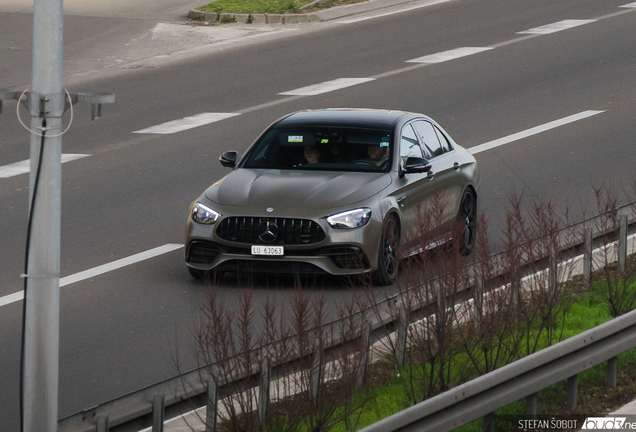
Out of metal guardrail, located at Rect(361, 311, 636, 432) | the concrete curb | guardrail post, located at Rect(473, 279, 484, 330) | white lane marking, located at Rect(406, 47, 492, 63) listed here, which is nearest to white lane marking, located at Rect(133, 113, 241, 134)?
white lane marking, located at Rect(406, 47, 492, 63)

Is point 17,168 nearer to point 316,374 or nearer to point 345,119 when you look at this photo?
point 345,119

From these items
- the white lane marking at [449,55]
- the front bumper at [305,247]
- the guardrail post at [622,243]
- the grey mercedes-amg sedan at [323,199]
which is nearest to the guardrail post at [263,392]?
the grey mercedes-amg sedan at [323,199]

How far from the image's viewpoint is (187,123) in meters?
19.8

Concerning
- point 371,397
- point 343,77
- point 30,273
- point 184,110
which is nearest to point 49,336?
point 30,273

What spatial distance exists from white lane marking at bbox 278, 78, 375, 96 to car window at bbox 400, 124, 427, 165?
953 cm

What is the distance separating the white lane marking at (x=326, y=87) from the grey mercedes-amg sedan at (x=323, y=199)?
30.9 feet

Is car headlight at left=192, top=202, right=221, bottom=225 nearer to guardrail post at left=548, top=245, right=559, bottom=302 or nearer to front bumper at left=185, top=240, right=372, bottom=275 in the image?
front bumper at left=185, top=240, right=372, bottom=275

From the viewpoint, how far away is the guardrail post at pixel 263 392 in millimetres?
6852

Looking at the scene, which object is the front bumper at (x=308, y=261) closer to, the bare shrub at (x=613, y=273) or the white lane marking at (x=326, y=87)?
the bare shrub at (x=613, y=273)

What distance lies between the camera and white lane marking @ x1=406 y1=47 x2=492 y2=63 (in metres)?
24.9

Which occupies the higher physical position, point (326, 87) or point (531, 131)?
point (531, 131)

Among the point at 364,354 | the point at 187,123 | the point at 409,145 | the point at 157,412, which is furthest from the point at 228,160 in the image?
the point at 187,123

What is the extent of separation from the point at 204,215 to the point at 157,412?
487 cm

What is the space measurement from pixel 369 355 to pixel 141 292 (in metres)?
3.71
